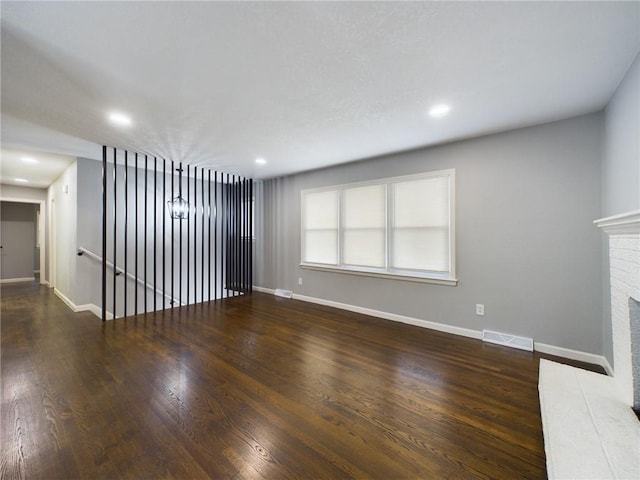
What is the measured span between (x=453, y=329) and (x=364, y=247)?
177 cm

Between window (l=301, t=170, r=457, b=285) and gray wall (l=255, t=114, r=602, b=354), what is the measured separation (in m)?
0.17

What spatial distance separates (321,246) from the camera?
5.10 metres

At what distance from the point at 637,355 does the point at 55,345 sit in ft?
17.3

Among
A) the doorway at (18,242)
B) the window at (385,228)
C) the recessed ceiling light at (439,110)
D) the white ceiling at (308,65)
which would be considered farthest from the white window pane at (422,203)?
the doorway at (18,242)

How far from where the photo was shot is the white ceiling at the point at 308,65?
1.54 m

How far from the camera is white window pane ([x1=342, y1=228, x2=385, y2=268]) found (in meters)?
4.30

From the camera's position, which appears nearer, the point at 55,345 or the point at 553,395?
the point at 553,395

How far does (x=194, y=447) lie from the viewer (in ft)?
5.23

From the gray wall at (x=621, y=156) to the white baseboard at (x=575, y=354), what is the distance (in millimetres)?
87

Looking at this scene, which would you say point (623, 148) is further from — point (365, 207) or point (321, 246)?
point (321, 246)

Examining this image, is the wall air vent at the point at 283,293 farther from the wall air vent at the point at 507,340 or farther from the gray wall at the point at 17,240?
the gray wall at the point at 17,240

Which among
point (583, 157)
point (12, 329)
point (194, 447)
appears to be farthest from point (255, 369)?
point (583, 157)

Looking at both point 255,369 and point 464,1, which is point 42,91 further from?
point 464,1

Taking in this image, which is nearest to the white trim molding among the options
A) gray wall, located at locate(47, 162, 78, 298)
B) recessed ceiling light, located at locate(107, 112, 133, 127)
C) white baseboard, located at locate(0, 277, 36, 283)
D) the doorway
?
recessed ceiling light, located at locate(107, 112, 133, 127)
